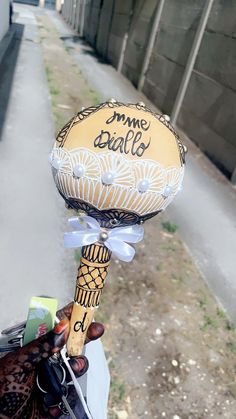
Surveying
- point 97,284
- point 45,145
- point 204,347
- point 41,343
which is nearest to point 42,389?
point 41,343

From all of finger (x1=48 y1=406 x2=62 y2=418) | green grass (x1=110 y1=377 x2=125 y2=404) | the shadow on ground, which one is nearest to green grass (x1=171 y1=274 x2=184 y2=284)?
green grass (x1=110 y1=377 x2=125 y2=404)

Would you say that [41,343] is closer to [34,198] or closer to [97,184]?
[97,184]

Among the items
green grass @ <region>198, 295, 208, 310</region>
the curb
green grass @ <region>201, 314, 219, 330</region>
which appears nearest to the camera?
green grass @ <region>201, 314, 219, 330</region>

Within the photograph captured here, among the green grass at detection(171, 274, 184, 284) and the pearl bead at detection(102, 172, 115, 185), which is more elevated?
the pearl bead at detection(102, 172, 115, 185)

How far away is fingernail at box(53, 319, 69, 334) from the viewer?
151 cm

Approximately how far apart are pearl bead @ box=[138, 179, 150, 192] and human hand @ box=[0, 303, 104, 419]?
63cm

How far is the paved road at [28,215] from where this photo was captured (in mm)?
3643

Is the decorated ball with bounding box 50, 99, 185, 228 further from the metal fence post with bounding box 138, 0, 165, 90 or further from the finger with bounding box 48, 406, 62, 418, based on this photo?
the metal fence post with bounding box 138, 0, 165, 90

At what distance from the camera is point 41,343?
1469mm

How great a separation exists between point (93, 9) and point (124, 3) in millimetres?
7795

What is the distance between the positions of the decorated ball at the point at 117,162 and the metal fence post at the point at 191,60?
828 centimetres

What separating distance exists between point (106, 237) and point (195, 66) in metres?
8.47

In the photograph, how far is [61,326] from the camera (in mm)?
1523

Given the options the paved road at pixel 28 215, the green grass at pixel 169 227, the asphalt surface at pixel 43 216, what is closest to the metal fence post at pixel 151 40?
the asphalt surface at pixel 43 216
